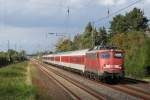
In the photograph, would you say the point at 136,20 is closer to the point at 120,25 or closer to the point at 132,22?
the point at 132,22

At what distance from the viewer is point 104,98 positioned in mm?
25203

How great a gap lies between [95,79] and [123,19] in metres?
73.9

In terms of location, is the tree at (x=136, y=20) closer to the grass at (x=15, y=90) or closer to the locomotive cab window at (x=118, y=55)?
the grass at (x=15, y=90)

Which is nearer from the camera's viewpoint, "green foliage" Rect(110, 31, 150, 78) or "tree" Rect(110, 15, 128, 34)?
"green foliage" Rect(110, 31, 150, 78)

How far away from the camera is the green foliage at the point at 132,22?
11011cm

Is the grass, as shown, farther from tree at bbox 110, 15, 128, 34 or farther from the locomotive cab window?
tree at bbox 110, 15, 128, 34

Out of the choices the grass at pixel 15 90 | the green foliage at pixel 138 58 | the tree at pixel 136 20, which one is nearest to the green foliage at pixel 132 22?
the tree at pixel 136 20

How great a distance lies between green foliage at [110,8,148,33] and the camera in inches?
4335

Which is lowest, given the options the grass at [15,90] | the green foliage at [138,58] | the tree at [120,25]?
the grass at [15,90]

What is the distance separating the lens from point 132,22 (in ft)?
363

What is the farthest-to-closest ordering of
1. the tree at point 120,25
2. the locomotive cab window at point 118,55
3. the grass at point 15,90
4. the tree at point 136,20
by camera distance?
the tree at point 120,25 < the tree at point 136,20 < the locomotive cab window at point 118,55 < the grass at point 15,90

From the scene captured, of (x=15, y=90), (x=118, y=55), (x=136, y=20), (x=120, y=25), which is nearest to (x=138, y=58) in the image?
(x=118, y=55)

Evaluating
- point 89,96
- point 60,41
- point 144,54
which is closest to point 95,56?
point 144,54

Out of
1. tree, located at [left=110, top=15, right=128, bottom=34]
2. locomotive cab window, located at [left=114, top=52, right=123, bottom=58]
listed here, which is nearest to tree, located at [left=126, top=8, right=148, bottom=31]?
tree, located at [left=110, top=15, right=128, bottom=34]
